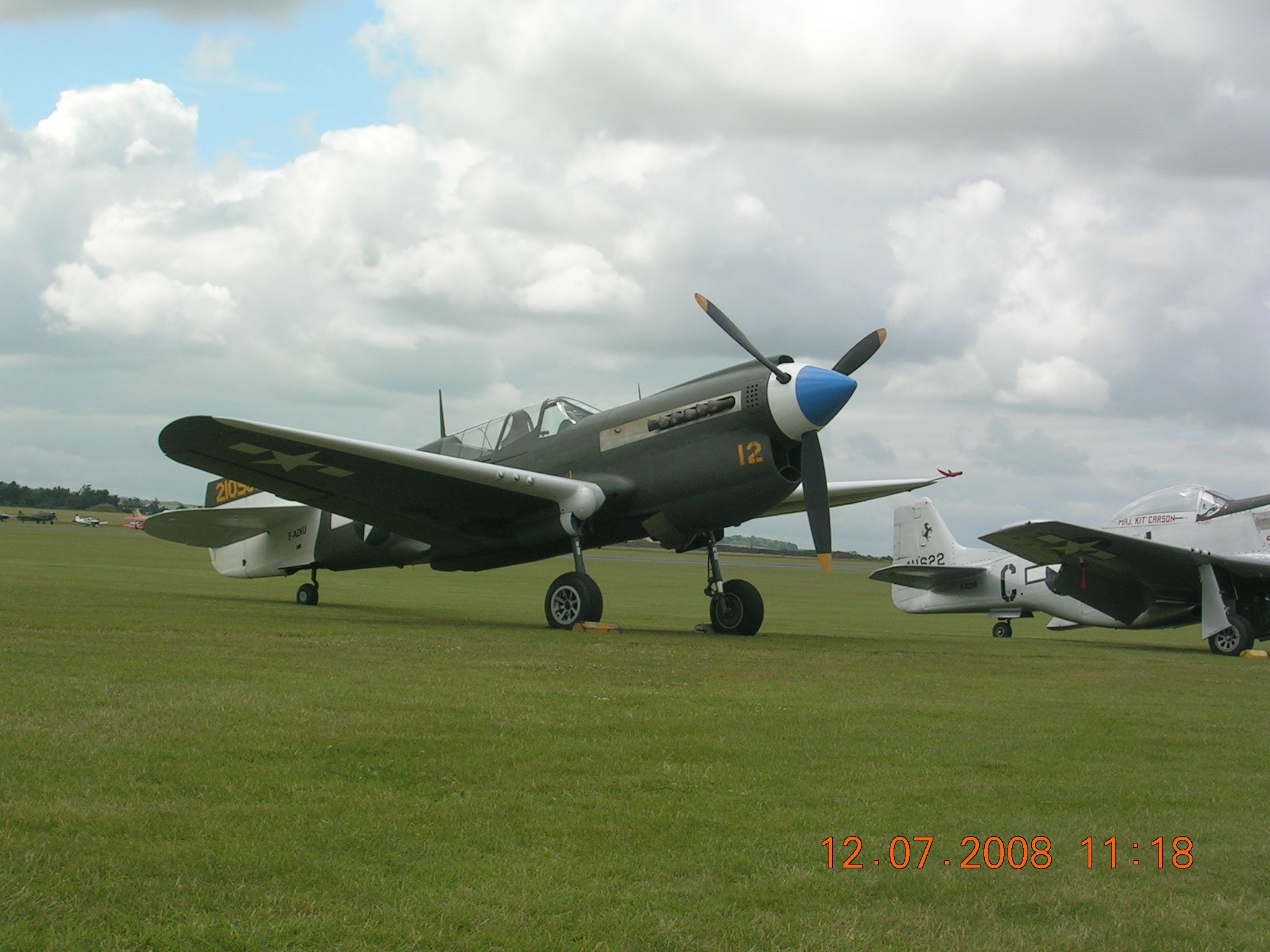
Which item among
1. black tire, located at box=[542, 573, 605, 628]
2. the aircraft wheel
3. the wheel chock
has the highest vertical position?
black tire, located at box=[542, 573, 605, 628]

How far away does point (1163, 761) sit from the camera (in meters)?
6.01

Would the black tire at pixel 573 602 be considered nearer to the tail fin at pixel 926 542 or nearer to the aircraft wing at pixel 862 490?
the aircraft wing at pixel 862 490

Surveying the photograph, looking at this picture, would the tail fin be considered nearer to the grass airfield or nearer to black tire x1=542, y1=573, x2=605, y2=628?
black tire x1=542, y1=573, x2=605, y2=628

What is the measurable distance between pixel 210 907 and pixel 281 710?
281 centimetres

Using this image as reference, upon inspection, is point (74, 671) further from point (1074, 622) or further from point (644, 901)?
point (1074, 622)

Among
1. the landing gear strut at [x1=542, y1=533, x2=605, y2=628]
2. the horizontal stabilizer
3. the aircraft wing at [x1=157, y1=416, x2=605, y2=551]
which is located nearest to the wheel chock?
the landing gear strut at [x1=542, y1=533, x2=605, y2=628]

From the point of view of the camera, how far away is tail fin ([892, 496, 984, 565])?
23938mm

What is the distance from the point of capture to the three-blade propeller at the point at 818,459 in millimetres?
13109

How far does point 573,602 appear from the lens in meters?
13.5

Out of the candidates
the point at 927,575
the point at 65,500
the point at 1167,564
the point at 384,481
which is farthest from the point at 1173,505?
the point at 65,500

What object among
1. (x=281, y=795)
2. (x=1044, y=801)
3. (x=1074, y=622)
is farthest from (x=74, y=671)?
(x=1074, y=622)
